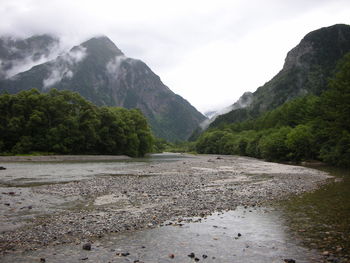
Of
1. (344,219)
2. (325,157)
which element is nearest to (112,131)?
(325,157)

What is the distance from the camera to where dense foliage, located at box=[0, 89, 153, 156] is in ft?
305

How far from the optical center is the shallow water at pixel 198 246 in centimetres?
1108

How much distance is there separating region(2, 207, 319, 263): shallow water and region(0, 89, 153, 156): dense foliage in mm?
89817

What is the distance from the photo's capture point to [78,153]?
106688 mm

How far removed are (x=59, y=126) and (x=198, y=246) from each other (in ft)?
319

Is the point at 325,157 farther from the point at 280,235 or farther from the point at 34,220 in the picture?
the point at 34,220

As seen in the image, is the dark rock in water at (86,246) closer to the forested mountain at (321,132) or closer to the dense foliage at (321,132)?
the forested mountain at (321,132)

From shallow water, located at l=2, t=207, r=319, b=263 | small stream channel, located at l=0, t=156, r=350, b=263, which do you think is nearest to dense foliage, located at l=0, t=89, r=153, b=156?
small stream channel, located at l=0, t=156, r=350, b=263

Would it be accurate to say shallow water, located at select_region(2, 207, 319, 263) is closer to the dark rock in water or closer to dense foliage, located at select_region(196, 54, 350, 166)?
the dark rock in water

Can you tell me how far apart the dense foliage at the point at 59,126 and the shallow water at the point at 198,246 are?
89.8 meters

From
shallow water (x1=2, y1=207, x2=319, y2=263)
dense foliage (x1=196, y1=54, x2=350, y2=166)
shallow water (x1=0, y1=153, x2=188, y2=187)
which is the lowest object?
shallow water (x1=0, y1=153, x2=188, y2=187)

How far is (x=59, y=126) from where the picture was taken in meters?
101

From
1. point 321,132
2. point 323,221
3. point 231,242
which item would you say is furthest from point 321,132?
point 231,242

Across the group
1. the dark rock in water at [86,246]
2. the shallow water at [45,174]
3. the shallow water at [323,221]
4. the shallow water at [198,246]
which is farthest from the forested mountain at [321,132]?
the dark rock in water at [86,246]
